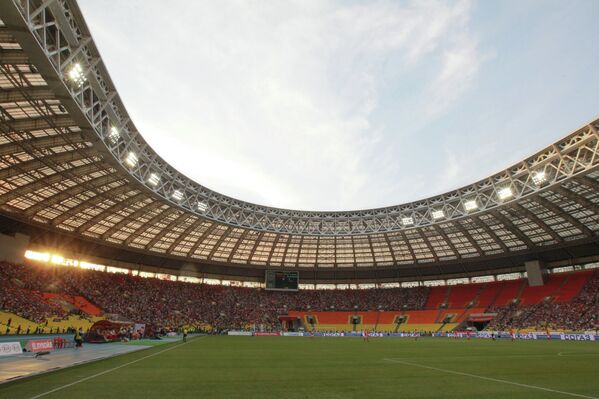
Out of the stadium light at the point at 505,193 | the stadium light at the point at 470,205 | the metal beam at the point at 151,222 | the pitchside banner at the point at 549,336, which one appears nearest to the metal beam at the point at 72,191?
the metal beam at the point at 151,222

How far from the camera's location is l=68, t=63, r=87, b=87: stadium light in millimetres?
21023

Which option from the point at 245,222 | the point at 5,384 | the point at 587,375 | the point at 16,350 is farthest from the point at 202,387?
the point at 245,222

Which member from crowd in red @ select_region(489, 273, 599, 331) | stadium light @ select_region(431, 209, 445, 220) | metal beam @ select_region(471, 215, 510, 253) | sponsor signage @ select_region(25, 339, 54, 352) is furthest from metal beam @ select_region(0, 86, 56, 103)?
crowd in red @ select_region(489, 273, 599, 331)

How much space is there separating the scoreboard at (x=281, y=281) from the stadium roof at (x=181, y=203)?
289 centimetres

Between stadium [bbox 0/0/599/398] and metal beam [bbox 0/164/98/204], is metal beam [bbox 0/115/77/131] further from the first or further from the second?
metal beam [bbox 0/164/98/204]

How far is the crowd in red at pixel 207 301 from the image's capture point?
41.8 m

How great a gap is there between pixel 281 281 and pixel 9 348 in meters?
56.5

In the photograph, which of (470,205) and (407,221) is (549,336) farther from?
(407,221)

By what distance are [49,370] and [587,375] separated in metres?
19.8

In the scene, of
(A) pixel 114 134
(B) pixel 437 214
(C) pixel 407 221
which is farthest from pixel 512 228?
(A) pixel 114 134

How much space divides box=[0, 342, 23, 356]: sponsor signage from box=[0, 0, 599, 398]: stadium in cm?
10

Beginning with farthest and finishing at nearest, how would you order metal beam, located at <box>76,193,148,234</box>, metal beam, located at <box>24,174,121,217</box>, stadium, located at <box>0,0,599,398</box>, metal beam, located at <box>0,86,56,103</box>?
metal beam, located at <box>76,193,148,234</box> < metal beam, located at <box>24,174,121,217</box> < metal beam, located at <box>0,86,56,103</box> < stadium, located at <box>0,0,599,398</box>

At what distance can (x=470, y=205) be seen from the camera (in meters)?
45.6

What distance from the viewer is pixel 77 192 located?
125 ft
